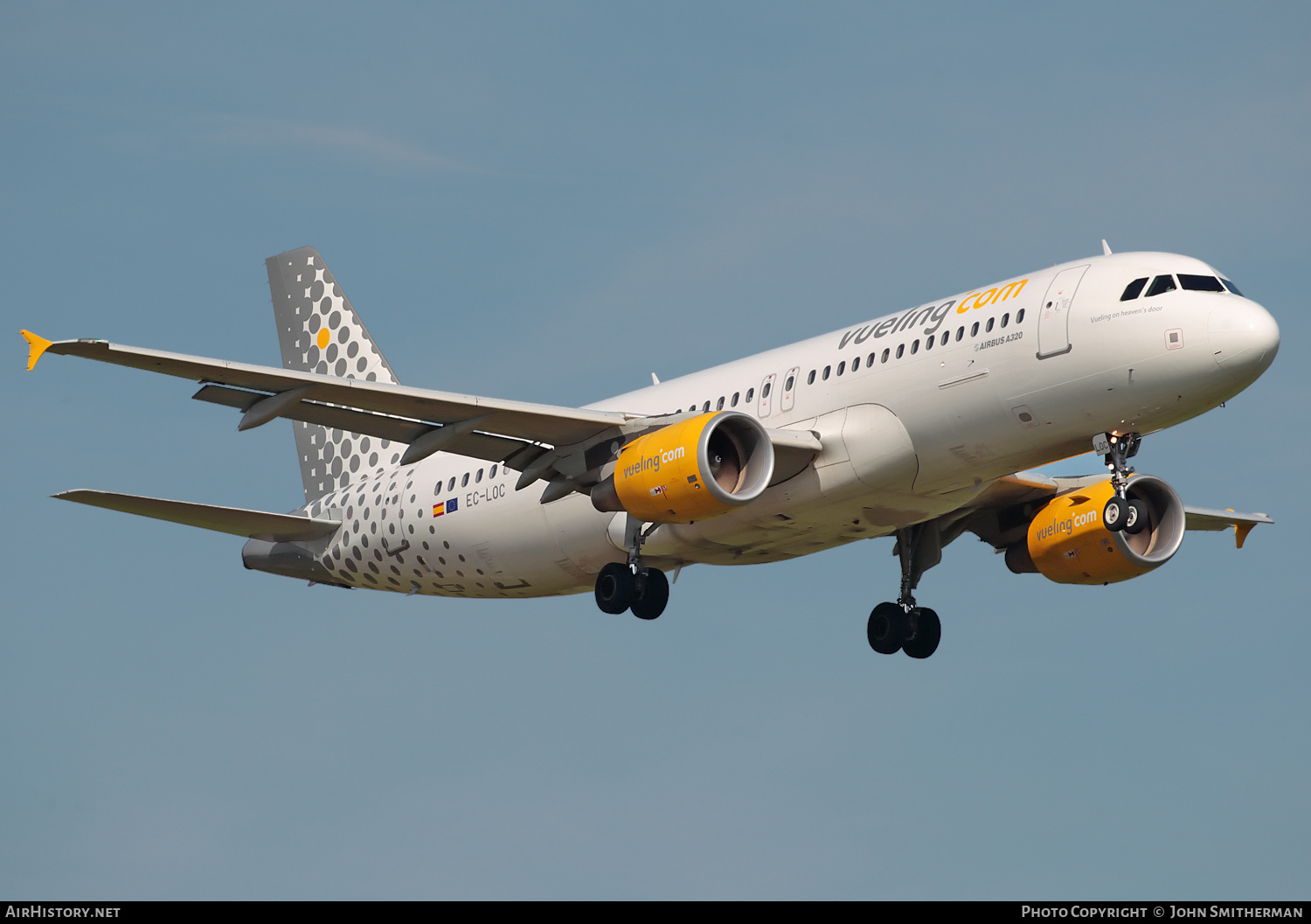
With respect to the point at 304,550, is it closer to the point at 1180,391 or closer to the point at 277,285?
the point at 277,285

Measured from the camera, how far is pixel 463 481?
4041 cm

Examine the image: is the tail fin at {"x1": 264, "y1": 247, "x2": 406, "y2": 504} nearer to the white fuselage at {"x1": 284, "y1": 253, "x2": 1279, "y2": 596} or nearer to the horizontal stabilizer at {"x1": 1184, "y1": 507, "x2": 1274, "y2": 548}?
the white fuselage at {"x1": 284, "y1": 253, "x2": 1279, "y2": 596}

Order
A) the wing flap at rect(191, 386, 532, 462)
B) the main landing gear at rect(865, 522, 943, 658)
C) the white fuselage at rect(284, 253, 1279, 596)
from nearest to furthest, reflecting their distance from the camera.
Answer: the white fuselage at rect(284, 253, 1279, 596)
the wing flap at rect(191, 386, 532, 462)
the main landing gear at rect(865, 522, 943, 658)

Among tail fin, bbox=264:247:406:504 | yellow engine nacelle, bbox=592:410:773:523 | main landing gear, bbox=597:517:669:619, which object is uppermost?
tail fin, bbox=264:247:406:504

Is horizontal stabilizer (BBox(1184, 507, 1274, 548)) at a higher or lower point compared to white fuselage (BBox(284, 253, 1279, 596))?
higher

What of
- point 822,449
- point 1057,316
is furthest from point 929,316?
point 822,449

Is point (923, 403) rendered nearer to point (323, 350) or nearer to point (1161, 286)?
point (1161, 286)

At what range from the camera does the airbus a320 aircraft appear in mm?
31562

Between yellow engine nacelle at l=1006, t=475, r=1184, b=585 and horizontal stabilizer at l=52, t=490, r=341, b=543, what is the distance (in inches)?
639

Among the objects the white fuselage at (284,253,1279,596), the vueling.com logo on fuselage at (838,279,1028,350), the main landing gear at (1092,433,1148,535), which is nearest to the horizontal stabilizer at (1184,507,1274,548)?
the main landing gear at (1092,433,1148,535)

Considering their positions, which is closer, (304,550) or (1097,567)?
(1097,567)

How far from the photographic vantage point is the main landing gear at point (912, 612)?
40.4 m

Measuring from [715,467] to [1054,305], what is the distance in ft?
22.4

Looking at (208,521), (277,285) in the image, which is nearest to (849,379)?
(208,521)
